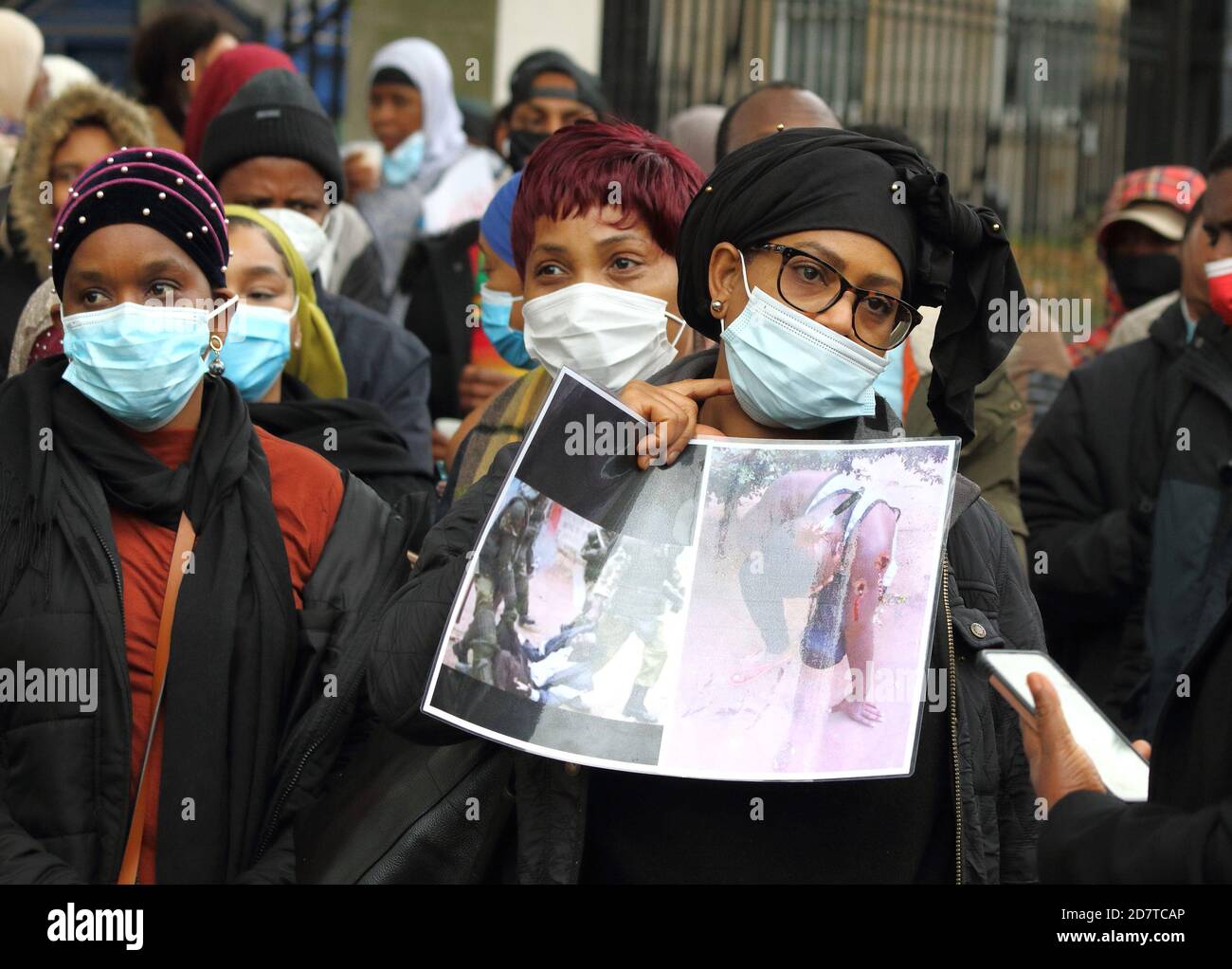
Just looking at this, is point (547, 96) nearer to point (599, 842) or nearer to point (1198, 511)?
point (1198, 511)

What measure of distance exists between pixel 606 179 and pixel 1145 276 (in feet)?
12.3

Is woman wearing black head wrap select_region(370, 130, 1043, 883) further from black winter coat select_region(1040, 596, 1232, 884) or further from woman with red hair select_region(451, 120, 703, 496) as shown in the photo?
woman with red hair select_region(451, 120, 703, 496)

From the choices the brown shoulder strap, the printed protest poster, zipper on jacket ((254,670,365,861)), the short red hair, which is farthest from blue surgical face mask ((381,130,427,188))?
the printed protest poster

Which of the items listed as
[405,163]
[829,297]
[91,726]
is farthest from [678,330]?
[405,163]

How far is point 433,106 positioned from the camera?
8.32 metres

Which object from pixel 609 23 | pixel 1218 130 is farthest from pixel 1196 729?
pixel 1218 130

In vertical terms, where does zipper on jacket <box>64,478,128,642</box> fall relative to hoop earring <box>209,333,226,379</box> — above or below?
below

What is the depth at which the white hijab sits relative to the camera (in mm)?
8266

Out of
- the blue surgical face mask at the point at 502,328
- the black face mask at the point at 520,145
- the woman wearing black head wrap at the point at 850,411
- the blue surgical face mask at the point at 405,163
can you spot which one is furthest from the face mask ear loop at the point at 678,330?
the blue surgical face mask at the point at 405,163

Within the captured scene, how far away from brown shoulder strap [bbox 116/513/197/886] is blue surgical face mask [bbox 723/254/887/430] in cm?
118

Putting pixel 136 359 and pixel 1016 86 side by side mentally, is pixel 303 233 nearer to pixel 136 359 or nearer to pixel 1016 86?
pixel 136 359

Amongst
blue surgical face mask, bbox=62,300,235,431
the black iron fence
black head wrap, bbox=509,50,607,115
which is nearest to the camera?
blue surgical face mask, bbox=62,300,235,431

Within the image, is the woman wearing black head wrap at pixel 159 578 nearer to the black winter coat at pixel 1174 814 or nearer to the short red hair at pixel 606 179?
the short red hair at pixel 606 179

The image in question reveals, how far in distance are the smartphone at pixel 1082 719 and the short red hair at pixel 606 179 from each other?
1430 millimetres
